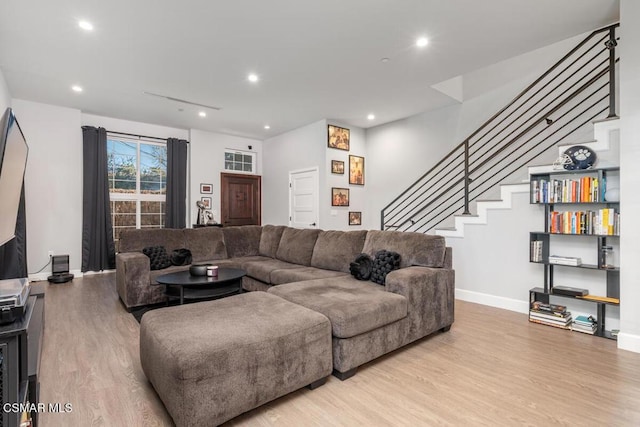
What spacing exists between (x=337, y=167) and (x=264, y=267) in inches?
113

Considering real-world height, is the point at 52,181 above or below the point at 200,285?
above

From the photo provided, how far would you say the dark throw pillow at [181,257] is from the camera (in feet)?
13.3

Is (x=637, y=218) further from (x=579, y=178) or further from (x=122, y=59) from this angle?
(x=122, y=59)

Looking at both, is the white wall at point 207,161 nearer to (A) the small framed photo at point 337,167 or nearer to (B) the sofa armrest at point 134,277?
(A) the small framed photo at point 337,167

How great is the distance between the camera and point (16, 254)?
15.2ft

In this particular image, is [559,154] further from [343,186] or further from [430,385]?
[343,186]

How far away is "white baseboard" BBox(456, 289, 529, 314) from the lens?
3606 mm

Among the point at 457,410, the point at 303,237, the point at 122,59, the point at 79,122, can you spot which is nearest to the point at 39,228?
the point at 79,122

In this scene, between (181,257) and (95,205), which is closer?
(181,257)

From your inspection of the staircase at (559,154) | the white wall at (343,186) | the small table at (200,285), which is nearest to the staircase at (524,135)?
the staircase at (559,154)

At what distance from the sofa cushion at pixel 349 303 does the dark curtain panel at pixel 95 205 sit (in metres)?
4.59

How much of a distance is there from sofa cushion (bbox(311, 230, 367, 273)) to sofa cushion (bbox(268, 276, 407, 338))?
0.69m

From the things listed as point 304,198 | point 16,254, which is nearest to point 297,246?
point 304,198

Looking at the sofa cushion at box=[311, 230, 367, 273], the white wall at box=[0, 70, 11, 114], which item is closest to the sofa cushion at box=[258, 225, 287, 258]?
the sofa cushion at box=[311, 230, 367, 273]
